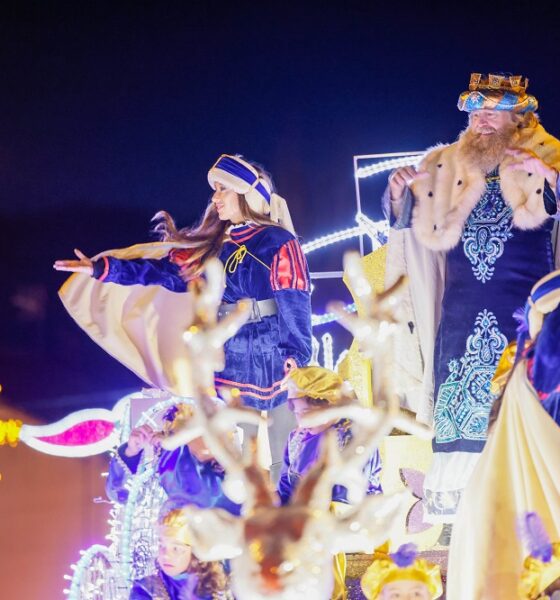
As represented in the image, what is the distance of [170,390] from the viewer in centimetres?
382

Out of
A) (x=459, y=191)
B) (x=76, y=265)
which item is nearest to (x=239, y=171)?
(x=76, y=265)

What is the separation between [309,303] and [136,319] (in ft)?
2.61

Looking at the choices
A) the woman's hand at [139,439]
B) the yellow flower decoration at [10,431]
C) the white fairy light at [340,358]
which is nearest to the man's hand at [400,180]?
the white fairy light at [340,358]

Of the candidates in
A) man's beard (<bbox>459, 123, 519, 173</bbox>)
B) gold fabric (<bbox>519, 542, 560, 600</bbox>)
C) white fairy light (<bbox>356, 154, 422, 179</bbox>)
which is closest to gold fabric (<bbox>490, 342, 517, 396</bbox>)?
gold fabric (<bbox>519, 542, 560, 600</bbox>)

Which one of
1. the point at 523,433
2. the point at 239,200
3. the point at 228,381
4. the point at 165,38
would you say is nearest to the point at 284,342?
the point at 228,381

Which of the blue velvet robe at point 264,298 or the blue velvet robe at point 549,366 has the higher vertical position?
the blue velvet robe at point 264,298

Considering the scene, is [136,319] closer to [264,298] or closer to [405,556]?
[264,298]

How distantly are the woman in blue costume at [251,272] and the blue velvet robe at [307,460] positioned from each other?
26 cm

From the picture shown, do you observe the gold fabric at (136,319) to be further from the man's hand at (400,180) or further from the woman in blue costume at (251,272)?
the man's hand at (400,180)

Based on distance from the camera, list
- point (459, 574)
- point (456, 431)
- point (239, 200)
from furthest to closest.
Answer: point (239, 200), point (456, 431), point (459, 574)

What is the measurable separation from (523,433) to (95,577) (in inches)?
59.7

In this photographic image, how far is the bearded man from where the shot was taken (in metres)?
3.27

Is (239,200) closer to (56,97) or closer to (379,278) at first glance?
(379,278)

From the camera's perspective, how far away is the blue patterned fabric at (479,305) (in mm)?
3273
